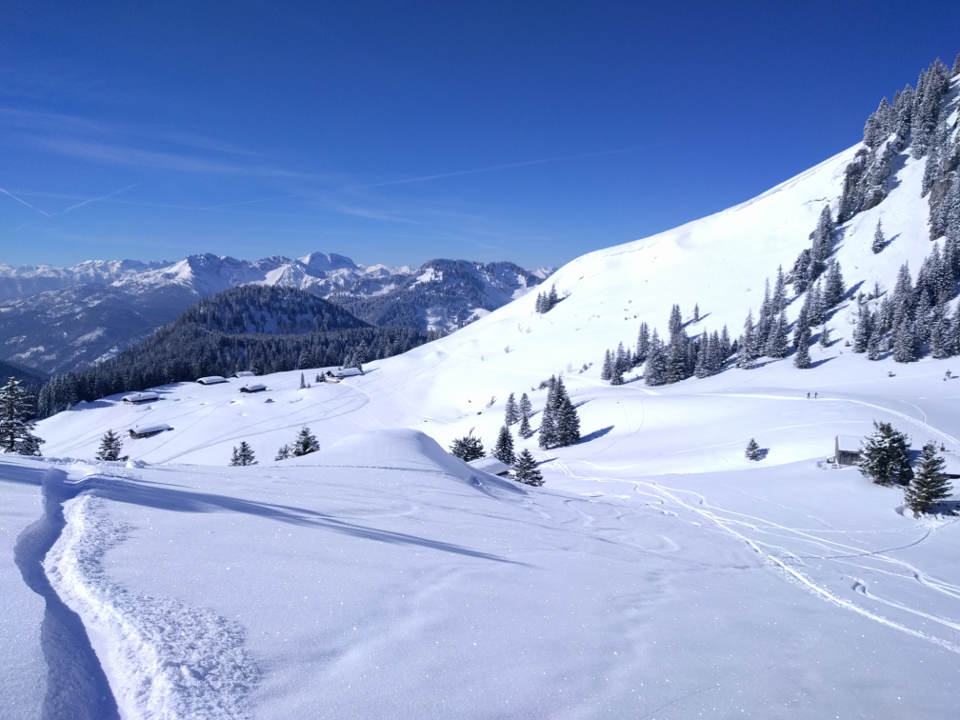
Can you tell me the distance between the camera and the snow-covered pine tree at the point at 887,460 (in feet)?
72.7

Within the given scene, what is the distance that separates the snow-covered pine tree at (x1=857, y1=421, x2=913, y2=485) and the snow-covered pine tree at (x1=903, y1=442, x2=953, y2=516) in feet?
10.3

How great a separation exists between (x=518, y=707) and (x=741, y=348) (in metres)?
72.8

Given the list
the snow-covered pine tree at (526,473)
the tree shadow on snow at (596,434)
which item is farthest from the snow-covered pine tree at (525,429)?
the snow-covered pine tree at (526,473)

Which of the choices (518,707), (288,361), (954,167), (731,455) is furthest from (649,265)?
(518,707)

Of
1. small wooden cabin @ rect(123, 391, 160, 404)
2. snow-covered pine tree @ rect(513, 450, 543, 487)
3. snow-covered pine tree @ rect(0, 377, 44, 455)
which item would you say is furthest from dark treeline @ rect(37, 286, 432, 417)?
snow-covered pine tree @ rect(513, 450, 543, 487)

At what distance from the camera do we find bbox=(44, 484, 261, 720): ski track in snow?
2.72 m

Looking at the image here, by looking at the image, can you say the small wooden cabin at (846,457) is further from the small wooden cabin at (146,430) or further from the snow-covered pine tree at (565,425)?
the small wooden cabin at (146,430)

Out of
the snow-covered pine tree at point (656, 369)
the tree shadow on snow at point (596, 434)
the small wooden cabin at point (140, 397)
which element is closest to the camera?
the tree shadow on snow at point (596, 434)

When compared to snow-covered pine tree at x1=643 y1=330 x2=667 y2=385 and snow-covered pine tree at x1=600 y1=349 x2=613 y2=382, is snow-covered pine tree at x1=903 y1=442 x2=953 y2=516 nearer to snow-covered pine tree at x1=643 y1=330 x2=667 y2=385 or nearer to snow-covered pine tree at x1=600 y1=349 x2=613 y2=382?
snow-covered pine tree at x1=643 y1=330 x2=667 y2=385

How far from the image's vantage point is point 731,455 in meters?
31.4

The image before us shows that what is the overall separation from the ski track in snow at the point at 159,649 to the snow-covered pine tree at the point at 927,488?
25.1 metres

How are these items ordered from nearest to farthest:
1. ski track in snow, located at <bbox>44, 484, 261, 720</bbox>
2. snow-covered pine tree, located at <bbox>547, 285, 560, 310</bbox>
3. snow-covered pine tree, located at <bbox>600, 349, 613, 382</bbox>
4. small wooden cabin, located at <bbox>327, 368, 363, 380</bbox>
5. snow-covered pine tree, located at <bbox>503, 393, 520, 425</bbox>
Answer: ski track in snow, located at <bbox>44, 484, 261, 720</bbox>
snow-covered pine tree, located at <bbox>503, 393, 520, 425</bbox>
snow-covered pine tree, located at <bbox>600, 349, 613, 382</bbox>
small wooden cabin, located at <bbox>327, 368, 363, 380</bbox>
snow-covered pine tree, located at <bbox>547, 285, 560, 310</bbox>

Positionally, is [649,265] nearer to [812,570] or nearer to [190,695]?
[812,570]

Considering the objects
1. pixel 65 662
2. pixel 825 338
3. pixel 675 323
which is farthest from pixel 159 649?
pixel 675 323
